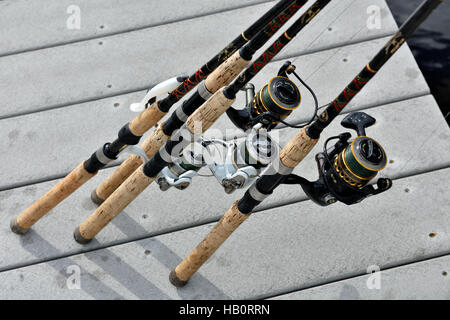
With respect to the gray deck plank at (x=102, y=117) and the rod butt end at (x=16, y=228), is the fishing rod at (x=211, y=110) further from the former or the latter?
the gray deck plank at (x=102, y=117)

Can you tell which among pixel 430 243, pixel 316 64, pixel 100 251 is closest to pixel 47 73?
pixel 100 251

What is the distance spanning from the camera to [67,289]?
393cm

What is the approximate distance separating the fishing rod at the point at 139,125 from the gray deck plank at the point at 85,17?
1653mm

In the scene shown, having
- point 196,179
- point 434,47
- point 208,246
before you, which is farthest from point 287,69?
point 434,47

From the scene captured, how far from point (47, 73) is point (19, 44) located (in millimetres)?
429

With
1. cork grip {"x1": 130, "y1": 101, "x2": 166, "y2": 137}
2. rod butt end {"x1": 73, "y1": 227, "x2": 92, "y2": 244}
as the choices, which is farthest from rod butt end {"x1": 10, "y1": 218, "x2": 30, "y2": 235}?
cork grip {"x1": 130, "y1": 101, "x2": 166, "y2": 137}

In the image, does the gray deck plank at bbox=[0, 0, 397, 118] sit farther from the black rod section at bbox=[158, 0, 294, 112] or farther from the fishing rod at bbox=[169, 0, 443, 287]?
Answer: the fishing rod at bbox=[169, 0, 443, 287]

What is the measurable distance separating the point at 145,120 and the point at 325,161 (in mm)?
1005

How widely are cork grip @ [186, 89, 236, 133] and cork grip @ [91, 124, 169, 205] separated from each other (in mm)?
369

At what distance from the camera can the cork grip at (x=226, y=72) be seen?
10.9 feet

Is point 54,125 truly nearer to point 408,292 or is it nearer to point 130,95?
point 130,95

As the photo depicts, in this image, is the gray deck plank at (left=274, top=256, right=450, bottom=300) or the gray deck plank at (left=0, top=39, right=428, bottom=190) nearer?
the gray deck plank at (left=274, top=256, right=450, bottom=300)

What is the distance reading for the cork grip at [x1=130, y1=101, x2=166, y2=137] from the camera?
3.55 metres

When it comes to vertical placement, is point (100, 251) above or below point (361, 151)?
below
